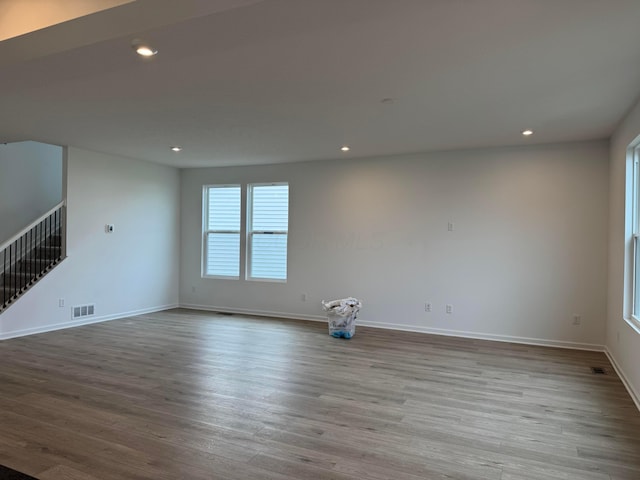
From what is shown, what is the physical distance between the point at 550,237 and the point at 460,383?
8.61 ft

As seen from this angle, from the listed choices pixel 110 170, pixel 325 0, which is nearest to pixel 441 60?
pixel 325 0

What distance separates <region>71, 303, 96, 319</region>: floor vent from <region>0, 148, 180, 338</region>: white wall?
0.07 meters

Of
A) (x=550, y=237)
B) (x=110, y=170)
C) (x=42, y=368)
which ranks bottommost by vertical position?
(x=42, y=368)

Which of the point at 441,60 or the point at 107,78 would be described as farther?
the point at 107,78

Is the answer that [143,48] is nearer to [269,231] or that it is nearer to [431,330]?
[269,231]

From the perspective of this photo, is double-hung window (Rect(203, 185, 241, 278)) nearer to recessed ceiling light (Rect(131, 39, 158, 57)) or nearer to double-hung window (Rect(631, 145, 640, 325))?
recessed ceiling light (Rect(131, 39, 158, 57))

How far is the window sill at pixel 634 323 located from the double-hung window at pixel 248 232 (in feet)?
15.5

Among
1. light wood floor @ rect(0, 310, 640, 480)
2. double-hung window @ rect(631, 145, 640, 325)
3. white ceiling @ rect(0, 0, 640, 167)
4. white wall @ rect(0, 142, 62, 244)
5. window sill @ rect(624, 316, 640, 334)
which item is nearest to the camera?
white ceiling @ rect(0, 0, 640, 167)

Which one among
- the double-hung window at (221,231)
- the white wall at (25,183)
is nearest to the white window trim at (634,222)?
the double-hung window at (221,231)

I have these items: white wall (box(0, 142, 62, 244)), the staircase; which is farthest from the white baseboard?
white wall (box(0, 142, 62, 244))

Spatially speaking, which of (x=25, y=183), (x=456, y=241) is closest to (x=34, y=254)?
(x=25, y=183)

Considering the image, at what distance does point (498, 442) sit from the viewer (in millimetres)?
2699

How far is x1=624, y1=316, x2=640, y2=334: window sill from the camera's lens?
351cm

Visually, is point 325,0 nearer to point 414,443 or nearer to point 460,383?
point 414,443
